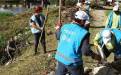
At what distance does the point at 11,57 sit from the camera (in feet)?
21.6

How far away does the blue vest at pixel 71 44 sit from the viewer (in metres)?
2.09

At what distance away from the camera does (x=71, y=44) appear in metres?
2.13

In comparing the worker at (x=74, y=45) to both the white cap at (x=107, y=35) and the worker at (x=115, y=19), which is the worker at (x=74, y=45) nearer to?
the white cap at (x=107, y=35)

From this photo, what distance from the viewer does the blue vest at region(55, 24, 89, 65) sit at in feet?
6.84

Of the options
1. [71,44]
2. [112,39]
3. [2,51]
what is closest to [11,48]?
[2,51]

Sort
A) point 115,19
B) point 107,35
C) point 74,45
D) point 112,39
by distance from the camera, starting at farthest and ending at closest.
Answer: point 115,19 < point 112,39 < point 107,35 < point 74,45

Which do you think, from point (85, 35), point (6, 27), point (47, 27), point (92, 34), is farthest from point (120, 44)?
point (6, 27)

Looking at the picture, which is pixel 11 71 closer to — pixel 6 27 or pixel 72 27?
pixel 72 27

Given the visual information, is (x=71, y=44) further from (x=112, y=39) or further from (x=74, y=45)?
(x=112, y=39)

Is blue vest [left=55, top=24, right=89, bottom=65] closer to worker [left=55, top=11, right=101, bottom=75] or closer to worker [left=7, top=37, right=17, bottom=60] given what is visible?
worker [left=55, top=11, right=101, bottom=75]

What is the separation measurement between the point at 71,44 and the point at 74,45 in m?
0.05

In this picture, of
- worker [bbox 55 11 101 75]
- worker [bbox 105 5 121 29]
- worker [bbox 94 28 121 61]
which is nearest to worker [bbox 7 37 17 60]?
worker [bbox 105 5 121 29]

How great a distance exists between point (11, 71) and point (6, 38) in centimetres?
481

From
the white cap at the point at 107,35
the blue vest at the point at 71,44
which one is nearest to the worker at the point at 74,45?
the blue vest at the point at 71,44
